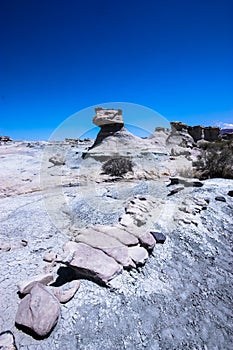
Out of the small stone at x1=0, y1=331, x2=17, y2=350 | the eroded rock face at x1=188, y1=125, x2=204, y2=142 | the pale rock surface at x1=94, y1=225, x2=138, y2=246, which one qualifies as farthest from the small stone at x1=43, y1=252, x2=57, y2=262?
the eroded rock face at x1=188, y1=125, x2=204, y2=142

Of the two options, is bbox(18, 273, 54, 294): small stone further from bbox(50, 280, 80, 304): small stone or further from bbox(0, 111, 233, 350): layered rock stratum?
bbox(50, 280, 80, 304): small stone

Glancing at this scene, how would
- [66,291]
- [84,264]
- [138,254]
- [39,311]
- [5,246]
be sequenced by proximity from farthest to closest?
[5,246] → [138,254] → [84,264] → [66,291] → [39,311]

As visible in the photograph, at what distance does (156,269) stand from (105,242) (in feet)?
2.75

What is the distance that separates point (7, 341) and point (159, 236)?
2.47m

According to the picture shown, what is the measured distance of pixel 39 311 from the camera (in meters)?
2.05

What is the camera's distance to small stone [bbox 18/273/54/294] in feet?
7.79

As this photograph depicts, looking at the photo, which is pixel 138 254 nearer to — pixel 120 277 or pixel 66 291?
pixel 120 277

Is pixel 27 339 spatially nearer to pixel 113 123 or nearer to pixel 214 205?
pixel 214 205

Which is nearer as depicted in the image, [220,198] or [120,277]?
[120,277]

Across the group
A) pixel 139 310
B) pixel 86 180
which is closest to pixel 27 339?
pixel 139 310

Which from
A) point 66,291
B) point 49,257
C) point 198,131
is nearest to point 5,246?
point 49,257

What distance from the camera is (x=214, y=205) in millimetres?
5016

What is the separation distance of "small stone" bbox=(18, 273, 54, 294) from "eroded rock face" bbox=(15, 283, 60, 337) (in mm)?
129

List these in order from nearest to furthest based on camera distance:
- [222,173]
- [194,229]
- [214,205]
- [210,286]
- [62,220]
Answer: [210,286], [194,229], [62,220], [214,205], [222,173]
